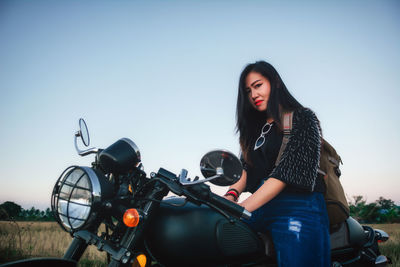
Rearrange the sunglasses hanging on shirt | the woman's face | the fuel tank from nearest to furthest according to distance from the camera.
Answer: the fuel tank → the sunglasses hanging on shirt → the woman's face

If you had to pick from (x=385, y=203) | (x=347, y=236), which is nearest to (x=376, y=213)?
(x=385, y=203)

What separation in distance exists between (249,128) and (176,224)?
1651 mm

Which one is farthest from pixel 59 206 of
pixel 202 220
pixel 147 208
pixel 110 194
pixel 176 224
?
pixel 202 220

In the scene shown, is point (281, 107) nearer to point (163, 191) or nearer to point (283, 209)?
point (283, 209)

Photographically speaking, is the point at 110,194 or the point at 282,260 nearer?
the point at 110,194

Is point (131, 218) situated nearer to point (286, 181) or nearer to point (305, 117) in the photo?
point (286, 181)

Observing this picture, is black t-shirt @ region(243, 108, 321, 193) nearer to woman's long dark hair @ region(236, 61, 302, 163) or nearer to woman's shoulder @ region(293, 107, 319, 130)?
woman's shoulder @ region(293, 107, 319, 130)

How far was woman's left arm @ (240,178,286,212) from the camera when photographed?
1918mm

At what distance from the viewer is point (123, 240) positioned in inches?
A: 58.1

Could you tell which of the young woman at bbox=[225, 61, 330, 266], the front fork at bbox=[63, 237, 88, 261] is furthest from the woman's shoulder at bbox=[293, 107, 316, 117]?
the front fork at bbox=[63, 237, 88, 261]

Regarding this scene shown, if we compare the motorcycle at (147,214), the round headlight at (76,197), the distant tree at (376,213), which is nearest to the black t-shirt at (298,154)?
the motorcycle at (147,214)

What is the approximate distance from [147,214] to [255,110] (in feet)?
6.18

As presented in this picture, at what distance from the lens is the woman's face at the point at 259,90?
266cm

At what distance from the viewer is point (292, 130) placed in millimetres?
2258
